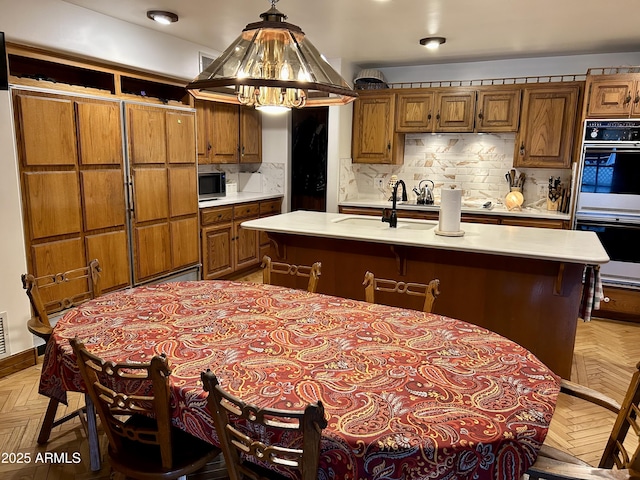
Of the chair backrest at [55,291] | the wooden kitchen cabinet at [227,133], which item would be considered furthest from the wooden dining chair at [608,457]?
the wooden kitchen cabinet at [227,133]

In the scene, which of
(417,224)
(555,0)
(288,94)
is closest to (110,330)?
(288,94)

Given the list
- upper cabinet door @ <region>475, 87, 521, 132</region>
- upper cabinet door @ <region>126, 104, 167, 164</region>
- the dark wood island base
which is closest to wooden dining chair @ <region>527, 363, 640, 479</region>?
the dark wood island base

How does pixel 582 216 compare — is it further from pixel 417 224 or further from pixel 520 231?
pixel 417 224

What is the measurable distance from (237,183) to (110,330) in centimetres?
419

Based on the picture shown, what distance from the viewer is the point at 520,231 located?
3207mm

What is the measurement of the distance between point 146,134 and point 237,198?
4.96 ft

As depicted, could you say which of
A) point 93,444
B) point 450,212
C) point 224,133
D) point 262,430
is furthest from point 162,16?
point 262,430

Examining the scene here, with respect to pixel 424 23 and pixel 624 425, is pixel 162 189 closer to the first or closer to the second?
pixel 424 23

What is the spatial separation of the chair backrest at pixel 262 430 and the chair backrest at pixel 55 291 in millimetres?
1389

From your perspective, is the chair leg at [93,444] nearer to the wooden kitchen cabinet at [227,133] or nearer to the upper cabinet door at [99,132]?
the upper cabinet door at [99,132]

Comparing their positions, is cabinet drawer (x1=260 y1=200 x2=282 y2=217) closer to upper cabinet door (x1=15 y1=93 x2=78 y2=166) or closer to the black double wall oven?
upper cabinet door (x1=15 y1=93 x2=78 y2=166)

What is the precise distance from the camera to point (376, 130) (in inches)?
204

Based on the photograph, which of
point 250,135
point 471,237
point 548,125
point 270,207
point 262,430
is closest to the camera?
point 262,430

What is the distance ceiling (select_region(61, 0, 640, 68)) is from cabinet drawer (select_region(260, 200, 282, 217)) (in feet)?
5.99
